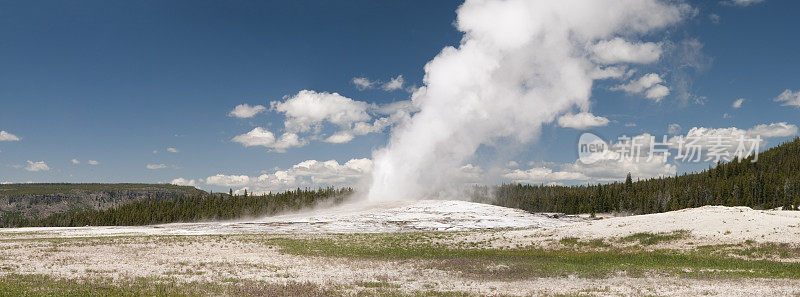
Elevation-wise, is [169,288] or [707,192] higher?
[707,192]

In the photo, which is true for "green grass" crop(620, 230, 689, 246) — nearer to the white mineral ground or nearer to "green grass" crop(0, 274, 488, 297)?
the white mineral ground

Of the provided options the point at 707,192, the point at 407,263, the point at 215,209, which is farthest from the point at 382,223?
the point at 707,192

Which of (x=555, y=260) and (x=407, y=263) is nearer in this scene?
(x=407, y=263)

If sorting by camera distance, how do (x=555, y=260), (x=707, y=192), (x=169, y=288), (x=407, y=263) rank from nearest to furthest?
(x=169, y=288), (x=407, y=263), (x=555, y=260), (x=707, y=192)

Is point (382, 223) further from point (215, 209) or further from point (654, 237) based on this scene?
point (215, 209)

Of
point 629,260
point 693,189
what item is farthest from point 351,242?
point 693,189

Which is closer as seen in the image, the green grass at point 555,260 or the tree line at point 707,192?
the green grass at point 555,260

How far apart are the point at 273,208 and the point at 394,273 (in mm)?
154625

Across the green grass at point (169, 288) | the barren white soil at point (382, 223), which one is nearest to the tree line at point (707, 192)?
the barren white soil at point (382, 223)

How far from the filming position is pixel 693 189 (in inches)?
Answer: 6718

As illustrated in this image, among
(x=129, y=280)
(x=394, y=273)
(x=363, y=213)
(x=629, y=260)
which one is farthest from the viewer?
(x=363, y=213)

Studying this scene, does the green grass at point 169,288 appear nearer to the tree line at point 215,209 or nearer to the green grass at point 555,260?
the green grass at point 555,260

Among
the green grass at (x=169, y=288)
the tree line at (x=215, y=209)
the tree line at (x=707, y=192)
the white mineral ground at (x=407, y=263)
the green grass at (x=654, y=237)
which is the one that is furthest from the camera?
the tree line at (x=215, y=209)

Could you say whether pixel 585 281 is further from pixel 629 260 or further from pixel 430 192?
pixel 430 192
